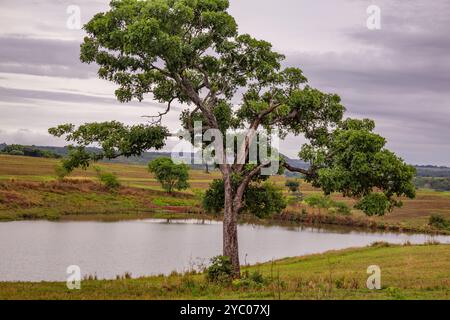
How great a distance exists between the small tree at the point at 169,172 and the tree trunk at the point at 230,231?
87.5 meters

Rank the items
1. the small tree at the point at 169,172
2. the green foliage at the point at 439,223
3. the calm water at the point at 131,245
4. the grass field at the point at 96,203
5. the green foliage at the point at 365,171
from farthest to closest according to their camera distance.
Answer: the small tree at the point at 169,172 → the green foliage at the point at 439,223 → the grass field at the point at 96,203 → the calm water at the point at 131,245 → the green foliage at the point at 365,171

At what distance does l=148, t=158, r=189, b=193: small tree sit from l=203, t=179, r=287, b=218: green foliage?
277 feet

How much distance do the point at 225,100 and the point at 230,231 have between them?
7.74 meters

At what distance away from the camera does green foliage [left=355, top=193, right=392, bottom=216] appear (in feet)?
73.8

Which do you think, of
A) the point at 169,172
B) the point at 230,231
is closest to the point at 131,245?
the point at 230,231

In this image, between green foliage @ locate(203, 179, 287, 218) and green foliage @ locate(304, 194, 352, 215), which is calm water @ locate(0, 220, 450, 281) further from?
green foliage @ locate(304, 194, 352, 215)

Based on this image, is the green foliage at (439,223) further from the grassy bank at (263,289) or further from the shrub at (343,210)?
the grassy bank at (263,289)

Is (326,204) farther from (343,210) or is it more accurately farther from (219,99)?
(219,99)

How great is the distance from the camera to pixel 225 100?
28.4 meters

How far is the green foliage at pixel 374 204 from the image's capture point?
22484mm

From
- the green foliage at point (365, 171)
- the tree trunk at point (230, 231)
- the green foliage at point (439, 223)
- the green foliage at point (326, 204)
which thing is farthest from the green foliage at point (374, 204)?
the green foliage at point (326, 204)

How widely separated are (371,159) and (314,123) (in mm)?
5824

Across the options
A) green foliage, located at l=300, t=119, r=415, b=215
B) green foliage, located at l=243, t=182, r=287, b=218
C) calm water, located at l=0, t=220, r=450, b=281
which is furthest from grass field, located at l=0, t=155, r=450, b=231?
green foliage, located at l=300, t=119, r=415, b=215
